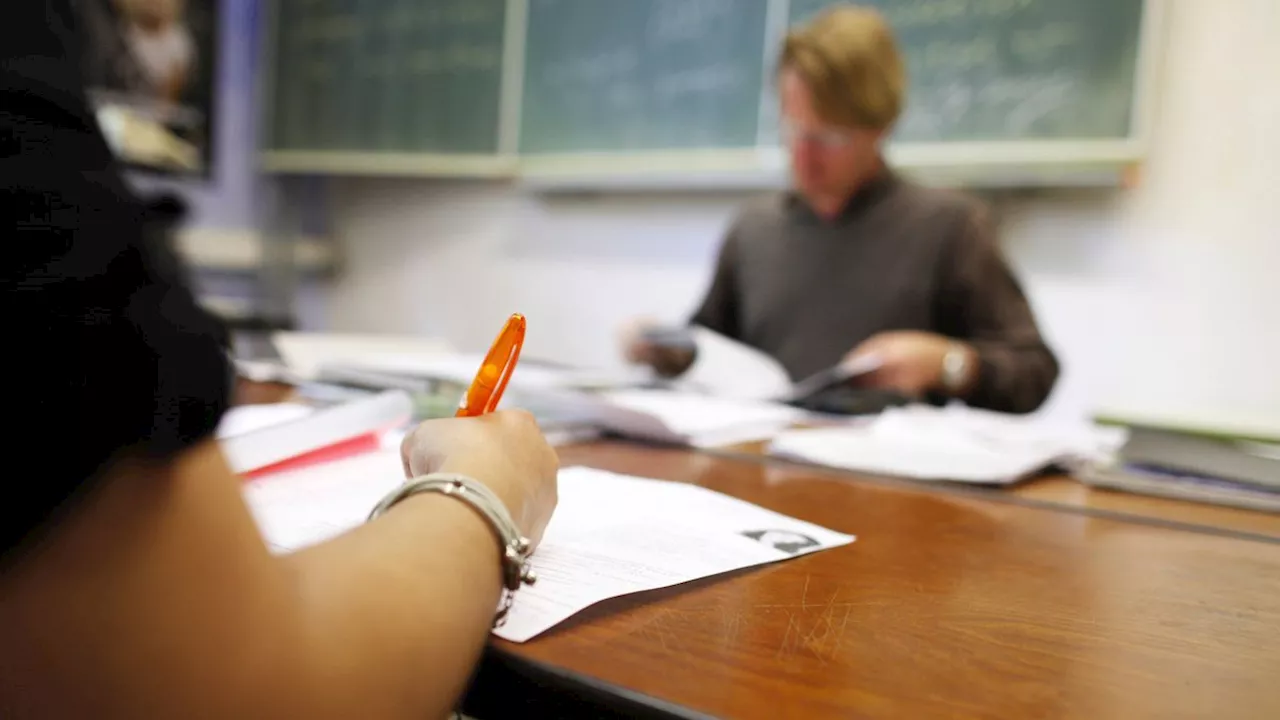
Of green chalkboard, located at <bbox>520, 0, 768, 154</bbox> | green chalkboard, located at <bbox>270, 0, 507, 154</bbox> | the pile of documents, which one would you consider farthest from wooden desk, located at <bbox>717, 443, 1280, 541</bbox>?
green chalkboard, located at <bbox>270, 0, 507, 154</bbox>

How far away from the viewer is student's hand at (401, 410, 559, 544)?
479 mm

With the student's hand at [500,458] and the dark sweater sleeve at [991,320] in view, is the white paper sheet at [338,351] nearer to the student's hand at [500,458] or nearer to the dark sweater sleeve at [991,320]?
the student's hand at [500,458]

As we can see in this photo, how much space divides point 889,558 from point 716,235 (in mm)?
1974

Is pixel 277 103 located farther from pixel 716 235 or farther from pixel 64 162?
pixel 64 162

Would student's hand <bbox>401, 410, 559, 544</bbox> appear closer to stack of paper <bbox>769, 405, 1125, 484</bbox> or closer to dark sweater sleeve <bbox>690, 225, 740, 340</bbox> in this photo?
stack of paper <bbox>769, 405, 1125, 484</bbox>

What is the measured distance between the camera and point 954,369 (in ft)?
5.02

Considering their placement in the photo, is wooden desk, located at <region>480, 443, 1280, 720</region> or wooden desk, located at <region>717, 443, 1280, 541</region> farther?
wooden desk, located at <region>717, 443, 1280, 541</region>

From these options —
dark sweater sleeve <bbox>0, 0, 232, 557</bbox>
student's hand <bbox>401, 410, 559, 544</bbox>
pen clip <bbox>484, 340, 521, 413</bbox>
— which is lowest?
student's hand <bbox>401, 410, 559, 544</bbox>

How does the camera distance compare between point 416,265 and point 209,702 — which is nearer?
point 209,702

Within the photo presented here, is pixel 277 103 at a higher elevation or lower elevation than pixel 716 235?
higher

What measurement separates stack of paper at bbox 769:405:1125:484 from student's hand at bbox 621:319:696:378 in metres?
0.41

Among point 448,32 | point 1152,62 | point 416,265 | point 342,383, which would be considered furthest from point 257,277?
point 1152,62

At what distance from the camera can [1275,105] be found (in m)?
1.82

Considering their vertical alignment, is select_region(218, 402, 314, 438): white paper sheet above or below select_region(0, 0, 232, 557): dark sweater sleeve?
below
